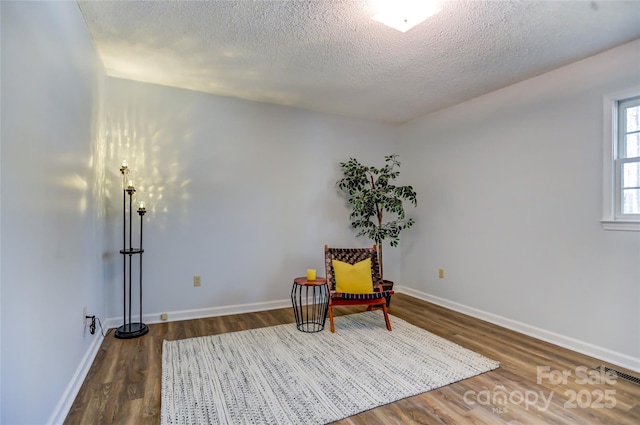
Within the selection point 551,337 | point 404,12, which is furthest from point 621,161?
point 404,12

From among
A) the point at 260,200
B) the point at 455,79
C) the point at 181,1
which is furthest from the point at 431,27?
the point at 260,200

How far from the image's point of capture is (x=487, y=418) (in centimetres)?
183

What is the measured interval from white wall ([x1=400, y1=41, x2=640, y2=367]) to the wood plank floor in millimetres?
409

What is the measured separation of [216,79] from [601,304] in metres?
3.90

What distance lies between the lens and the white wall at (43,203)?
4.08ft

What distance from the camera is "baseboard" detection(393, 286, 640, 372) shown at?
2.47 meters

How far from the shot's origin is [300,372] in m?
2.32

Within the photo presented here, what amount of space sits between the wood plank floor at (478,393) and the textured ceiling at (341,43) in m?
2.43

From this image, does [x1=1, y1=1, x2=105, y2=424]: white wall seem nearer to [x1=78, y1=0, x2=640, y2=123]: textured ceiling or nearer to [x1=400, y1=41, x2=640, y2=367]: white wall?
[x1=78, y1=0, x2=640, y2=123]: textured ceiling

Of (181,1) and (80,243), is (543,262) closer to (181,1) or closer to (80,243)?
(181,1)

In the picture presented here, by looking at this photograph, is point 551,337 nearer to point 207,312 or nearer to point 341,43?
point 341,43

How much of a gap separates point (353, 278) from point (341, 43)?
2.12m

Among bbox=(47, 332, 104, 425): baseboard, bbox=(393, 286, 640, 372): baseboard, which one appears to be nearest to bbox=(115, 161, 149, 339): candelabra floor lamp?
bbox=(47, 332, 104, 425): baseboard

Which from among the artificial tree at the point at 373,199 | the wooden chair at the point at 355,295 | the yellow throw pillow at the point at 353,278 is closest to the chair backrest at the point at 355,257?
the wooden chair at the point at 355,295
